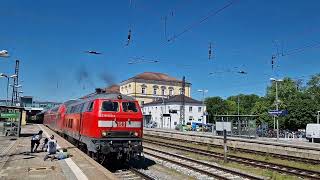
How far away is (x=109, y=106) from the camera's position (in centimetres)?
1672

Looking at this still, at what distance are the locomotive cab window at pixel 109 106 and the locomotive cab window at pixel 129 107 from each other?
0.33 m

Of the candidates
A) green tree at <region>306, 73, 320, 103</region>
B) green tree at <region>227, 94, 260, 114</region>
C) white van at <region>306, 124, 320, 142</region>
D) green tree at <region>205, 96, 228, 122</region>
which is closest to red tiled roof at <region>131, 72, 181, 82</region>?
green tree at <region>205, 96, 228, 122</region>

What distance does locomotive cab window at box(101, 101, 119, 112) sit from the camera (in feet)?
54.4

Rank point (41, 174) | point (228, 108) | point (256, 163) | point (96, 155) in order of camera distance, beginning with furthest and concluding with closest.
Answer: point (228, 108) → point (256, 163) → point (96, 155) → point (41, 174)

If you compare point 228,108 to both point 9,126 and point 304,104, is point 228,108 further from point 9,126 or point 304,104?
point 9,126

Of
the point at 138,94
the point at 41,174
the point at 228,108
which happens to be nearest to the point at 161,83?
the point at 138,94

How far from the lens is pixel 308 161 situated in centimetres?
2150

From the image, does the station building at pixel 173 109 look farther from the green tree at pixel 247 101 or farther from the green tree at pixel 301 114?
the green tree at pixel 247 101

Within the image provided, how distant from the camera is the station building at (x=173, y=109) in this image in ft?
298

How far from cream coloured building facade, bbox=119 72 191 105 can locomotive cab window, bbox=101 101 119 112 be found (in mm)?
88134

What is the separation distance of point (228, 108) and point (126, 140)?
11032 cm

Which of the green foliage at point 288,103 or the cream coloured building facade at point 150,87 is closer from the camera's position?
the green foliage at point 288,103

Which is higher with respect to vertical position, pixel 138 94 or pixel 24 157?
pixel 138 94

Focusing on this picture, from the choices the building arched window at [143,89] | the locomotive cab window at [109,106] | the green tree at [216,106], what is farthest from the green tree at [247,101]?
the locomotive cab window at [109,106]
